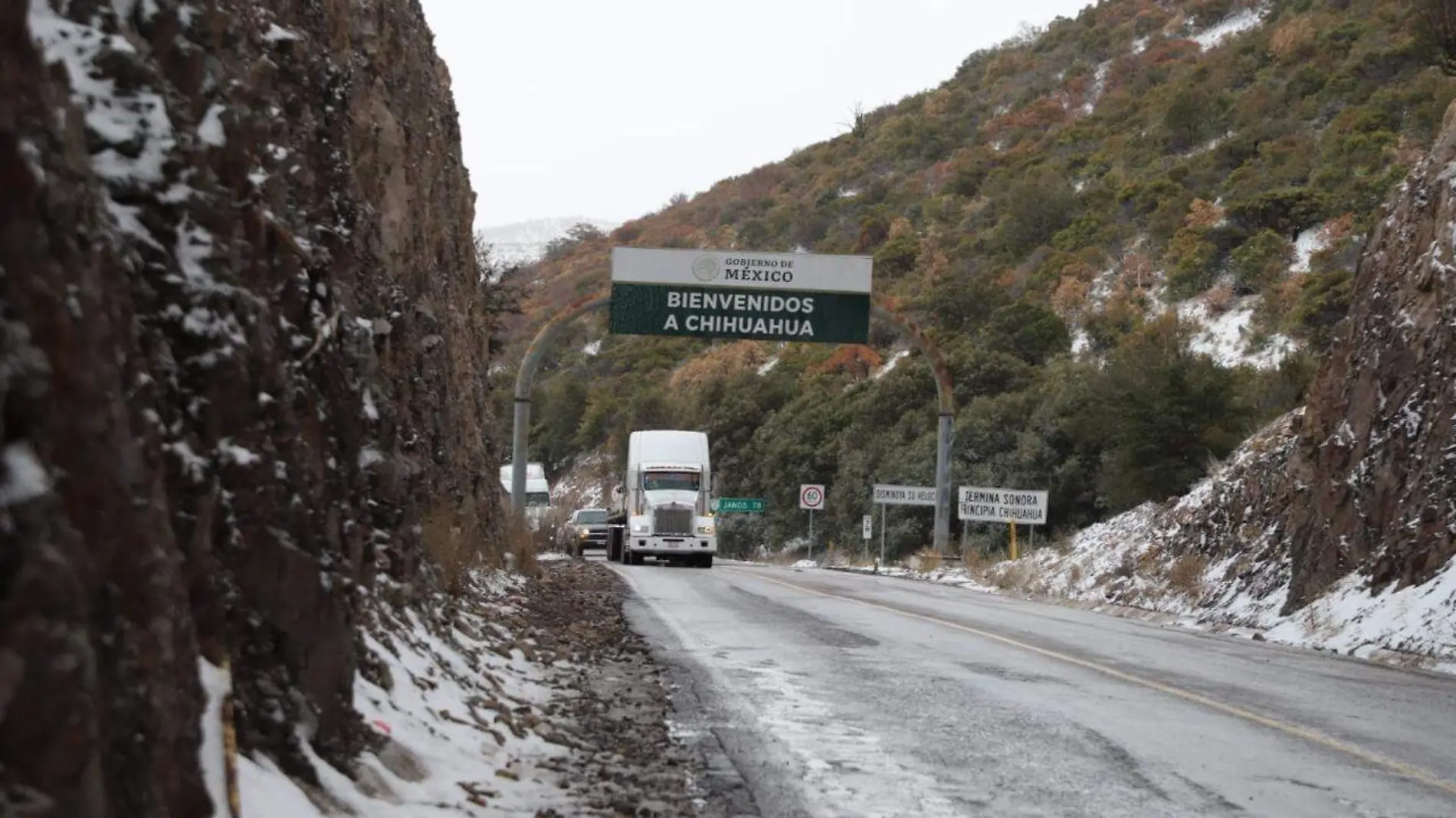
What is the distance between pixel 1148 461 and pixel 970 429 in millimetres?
13917

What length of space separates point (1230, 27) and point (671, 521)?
167 ft

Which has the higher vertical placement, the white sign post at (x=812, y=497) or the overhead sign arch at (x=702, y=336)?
the overhead sign arch at (x=702, y=336)

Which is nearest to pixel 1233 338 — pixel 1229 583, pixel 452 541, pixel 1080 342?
pixel 1080 342

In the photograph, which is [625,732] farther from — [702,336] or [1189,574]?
[702,336]

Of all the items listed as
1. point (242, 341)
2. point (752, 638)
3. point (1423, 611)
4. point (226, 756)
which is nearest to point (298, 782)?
point (226, 756)

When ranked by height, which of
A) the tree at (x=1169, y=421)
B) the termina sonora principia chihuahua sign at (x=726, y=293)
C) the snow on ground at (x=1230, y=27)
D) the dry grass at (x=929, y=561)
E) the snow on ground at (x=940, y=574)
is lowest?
the snow on ground at (x=940, y=574)

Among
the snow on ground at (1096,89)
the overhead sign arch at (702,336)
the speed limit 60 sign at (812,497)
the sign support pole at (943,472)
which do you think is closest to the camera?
the overhead sign arch at (702,336)

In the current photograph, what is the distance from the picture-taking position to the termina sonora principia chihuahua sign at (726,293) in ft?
117

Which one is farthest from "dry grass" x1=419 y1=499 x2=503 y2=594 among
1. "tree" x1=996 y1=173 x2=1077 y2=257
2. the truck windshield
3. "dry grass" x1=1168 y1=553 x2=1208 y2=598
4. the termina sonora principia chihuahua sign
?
"tree" x1=996 y1=173 x2=1077 y2=257

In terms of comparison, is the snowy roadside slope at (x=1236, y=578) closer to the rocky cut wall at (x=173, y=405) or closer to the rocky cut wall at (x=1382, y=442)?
the rocky cut wall at (x=1382, y=442)

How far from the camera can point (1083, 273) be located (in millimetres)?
57312

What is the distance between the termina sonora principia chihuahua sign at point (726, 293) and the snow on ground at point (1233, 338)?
1135 cm

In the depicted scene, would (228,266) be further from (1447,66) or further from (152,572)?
(1447,66)

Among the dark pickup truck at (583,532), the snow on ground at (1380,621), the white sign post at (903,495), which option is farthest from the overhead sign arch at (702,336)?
the snow on ground at (1380,621)
